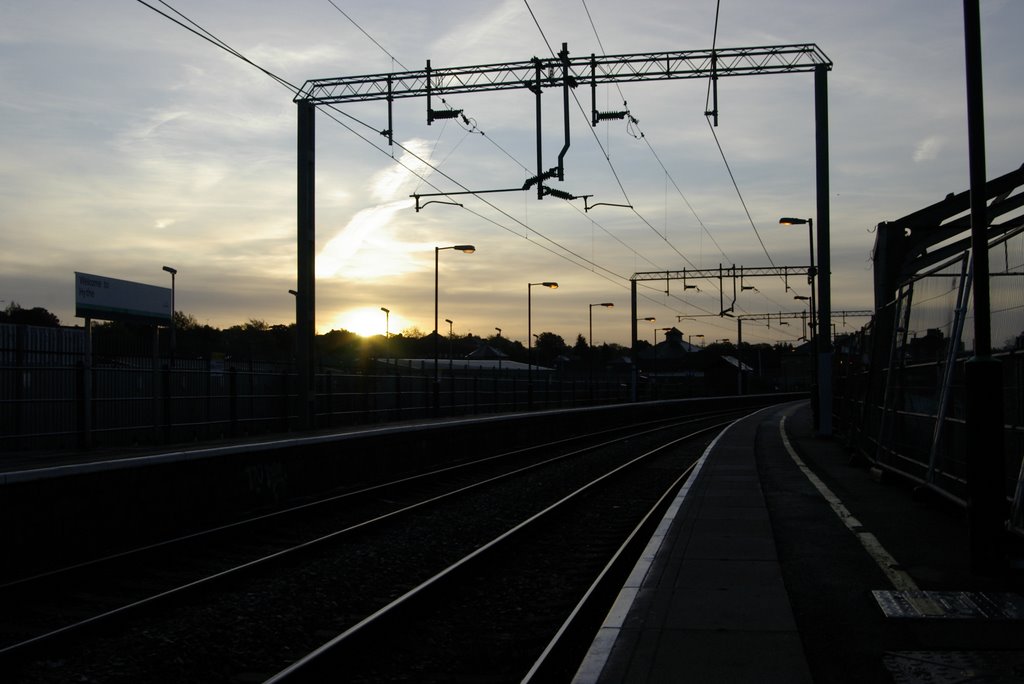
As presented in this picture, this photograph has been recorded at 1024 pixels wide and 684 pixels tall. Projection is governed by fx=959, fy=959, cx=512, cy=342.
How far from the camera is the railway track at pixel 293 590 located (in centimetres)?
646

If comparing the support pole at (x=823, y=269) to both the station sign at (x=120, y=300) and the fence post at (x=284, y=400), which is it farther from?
the station sign at (x=120, y=300)

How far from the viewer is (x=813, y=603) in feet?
23.9

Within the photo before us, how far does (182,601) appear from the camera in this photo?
805 cm

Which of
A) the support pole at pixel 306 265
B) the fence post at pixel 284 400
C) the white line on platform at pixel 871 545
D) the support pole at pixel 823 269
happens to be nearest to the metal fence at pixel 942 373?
the white line on platform at pixel 871 545

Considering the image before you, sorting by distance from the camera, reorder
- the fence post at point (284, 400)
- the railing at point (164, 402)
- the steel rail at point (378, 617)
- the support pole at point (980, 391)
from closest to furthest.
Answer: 1. the steel rail at point (378, 617)
2. the support pole at point (980, 391)
3. the railing at point (164, 402)
4. the fence post at point (284, 400)

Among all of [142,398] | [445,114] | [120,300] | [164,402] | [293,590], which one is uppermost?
[445,114]

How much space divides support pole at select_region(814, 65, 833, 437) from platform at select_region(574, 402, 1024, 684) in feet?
54.0

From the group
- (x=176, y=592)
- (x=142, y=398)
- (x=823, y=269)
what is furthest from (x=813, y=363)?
(x=176, y=592)

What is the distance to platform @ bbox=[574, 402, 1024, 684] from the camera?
5.65m

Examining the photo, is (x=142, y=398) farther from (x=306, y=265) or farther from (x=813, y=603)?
(x=813, y=603)

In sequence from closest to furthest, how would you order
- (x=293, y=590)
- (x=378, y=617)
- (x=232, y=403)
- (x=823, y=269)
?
1. (x=378, y=617)
2. (x=293, y=590)
3. (x=232, y=403)
4. (x=823, y=269)

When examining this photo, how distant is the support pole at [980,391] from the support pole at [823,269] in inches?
831

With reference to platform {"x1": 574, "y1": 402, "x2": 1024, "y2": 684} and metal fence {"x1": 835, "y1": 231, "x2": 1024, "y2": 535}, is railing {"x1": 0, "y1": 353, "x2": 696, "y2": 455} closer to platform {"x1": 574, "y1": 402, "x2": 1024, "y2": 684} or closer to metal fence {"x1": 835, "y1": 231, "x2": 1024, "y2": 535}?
platform {"x1": 574, "y1": 402, "x2": 1024, "y2": 684}

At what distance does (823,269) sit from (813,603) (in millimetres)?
23651
